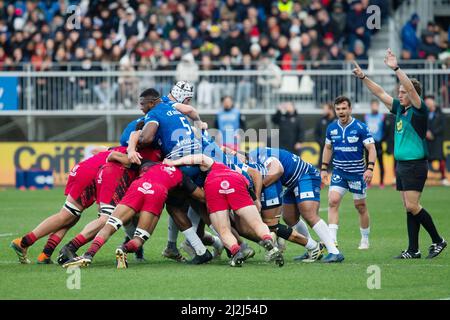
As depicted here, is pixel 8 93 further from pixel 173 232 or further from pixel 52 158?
pixel 173 232

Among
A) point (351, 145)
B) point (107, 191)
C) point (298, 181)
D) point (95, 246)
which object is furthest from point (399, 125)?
point (95, 246)

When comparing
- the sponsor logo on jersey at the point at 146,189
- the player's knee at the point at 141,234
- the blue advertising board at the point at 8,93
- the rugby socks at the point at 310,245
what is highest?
the blue advertising board at the point at 8,93

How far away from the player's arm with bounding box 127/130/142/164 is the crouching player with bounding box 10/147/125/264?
28 centimetres

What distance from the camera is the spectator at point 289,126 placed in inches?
1053

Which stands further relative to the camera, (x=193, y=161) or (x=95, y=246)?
(x=193, y=161)

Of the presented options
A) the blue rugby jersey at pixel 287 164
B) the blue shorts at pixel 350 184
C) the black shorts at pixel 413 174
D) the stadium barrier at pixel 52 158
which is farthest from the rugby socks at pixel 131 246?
the stadium barrier at pixel 52 158

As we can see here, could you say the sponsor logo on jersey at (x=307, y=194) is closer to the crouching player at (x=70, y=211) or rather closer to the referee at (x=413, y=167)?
the referee at (x=413, y=167)

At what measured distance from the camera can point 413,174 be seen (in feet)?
42.1

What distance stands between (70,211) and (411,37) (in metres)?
18.7

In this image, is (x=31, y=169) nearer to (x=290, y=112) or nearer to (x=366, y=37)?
(x=290, y=112)

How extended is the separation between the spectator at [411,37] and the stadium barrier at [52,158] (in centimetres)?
362

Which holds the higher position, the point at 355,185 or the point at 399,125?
the point at 399,125

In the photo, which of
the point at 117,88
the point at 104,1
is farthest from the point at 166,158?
the point at 104,1

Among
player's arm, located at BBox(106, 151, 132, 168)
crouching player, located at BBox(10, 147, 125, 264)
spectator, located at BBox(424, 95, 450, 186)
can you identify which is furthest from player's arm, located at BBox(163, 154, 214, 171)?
spectator, located at BBox(424, 95, 450, 186)
